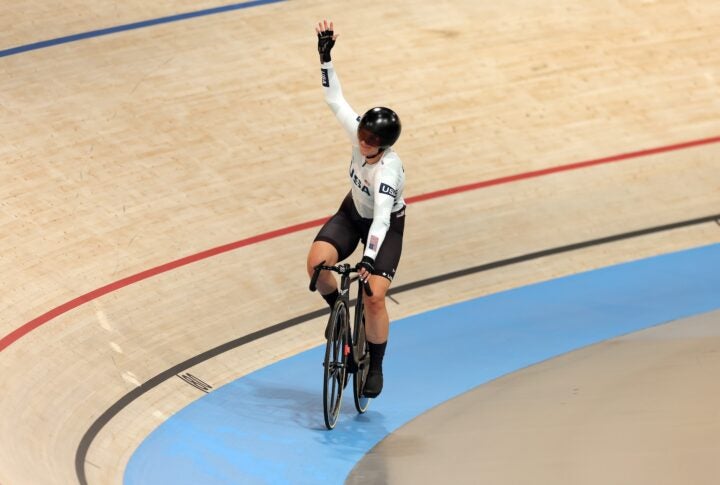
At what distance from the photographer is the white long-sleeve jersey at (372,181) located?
13.9 ft

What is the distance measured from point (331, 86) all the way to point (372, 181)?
1.47 feet

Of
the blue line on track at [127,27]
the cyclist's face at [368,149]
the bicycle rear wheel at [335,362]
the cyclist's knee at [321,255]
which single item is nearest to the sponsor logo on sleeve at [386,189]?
the cyclist's face at [368,149]

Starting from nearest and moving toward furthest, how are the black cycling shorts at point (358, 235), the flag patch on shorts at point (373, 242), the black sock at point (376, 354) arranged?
the flag patch on shorts at point (373, 242) < the black cycling shorts at point (358, 235) < the black sock at point (376, 354)

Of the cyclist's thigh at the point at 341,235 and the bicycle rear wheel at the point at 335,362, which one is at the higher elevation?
the cyclist's thigh at the point at 341,235

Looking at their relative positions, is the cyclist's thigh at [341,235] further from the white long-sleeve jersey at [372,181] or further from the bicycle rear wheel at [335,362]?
the bicycle rear wheel at [335,362]

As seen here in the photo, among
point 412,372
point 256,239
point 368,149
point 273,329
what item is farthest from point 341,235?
point 256,239

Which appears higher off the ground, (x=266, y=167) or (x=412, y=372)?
(x=266, y=167)

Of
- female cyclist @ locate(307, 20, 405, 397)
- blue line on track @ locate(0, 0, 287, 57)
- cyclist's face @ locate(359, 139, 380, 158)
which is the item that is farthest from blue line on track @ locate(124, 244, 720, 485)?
blue line on track @ locate(0, 0, 287, 57)

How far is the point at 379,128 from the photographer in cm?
421

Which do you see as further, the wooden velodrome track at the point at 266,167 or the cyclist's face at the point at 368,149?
the wooden velodrome track at the point at 266,167

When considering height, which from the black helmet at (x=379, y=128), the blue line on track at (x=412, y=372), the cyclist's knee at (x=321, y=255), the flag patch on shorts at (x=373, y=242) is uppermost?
the black helmet at (x=379, y=128)

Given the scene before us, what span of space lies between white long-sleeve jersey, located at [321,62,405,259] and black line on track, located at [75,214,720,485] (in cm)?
110

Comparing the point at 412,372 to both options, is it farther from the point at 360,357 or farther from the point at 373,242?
the point at 373,242

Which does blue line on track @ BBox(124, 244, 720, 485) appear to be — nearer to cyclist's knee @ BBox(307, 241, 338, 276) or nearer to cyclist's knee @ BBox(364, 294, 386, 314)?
cyclist's knee @ BBox(364, 294, 386, 314)
